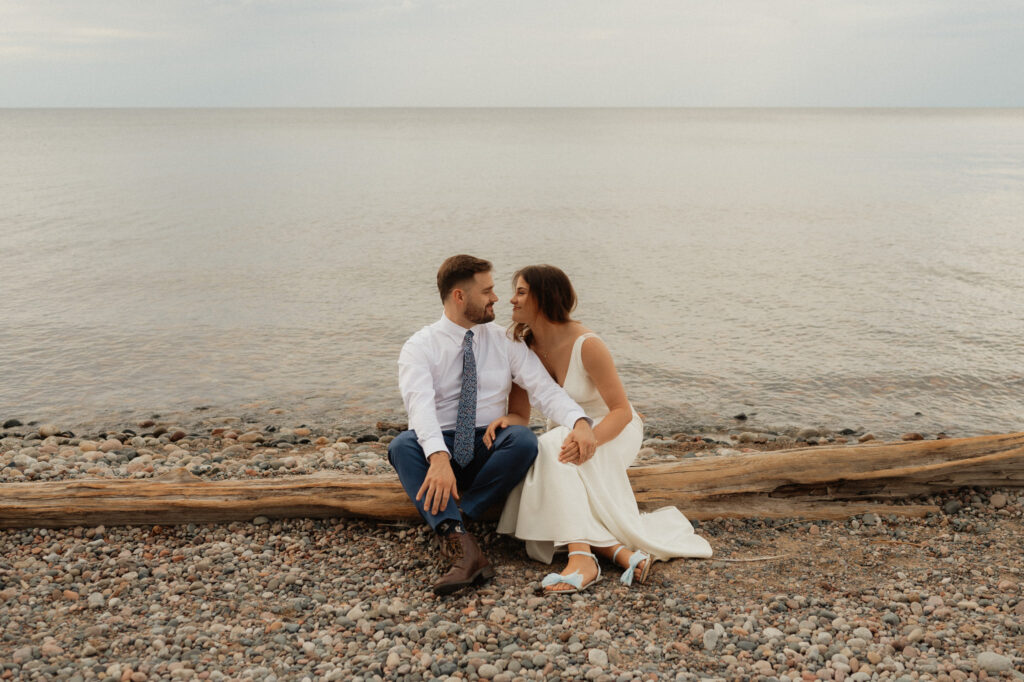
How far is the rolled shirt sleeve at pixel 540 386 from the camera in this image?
5.52 meters

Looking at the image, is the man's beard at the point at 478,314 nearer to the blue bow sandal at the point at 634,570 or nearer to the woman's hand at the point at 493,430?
the woman's hand at the point at 493,430

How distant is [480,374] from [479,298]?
551 millimetres

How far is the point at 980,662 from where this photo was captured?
13.7 ft

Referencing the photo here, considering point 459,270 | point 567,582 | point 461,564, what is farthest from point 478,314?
point 567,582

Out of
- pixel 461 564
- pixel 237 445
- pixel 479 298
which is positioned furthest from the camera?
pixel 237 445

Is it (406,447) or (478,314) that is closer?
(406,447)

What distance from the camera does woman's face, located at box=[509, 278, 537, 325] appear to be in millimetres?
Result: 5543

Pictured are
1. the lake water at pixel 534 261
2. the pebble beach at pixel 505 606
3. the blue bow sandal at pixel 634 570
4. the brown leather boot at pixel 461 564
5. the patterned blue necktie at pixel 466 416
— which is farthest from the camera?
the lake water at pixel 534 261

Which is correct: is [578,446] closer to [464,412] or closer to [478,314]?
[464,412]

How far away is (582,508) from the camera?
17.3 ft

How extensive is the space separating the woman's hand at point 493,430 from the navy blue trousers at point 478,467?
0.03 metres

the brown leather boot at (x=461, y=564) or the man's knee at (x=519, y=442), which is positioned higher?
the man's knee at (x=519, y=442)

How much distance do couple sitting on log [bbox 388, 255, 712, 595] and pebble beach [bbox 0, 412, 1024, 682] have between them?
208 mm

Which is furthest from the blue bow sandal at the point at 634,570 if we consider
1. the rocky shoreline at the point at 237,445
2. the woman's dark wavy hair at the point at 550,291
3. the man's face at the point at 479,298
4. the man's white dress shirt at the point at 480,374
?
the rocky shoreline at the point at 237,445
